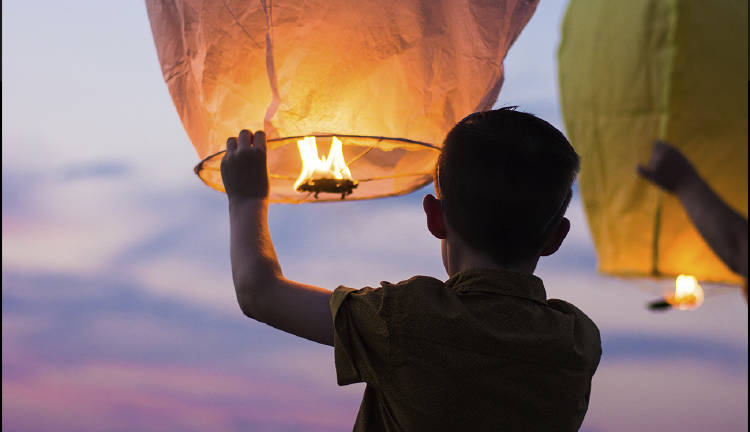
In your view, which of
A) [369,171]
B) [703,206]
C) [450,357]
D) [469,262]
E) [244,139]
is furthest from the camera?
[369,171]

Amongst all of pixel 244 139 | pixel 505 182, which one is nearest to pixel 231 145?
pixel 244 139

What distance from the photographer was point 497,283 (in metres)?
1.07

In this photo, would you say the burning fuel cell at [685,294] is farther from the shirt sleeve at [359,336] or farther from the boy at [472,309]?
the shirt sleeve at [359,336]

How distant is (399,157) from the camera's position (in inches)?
64.0

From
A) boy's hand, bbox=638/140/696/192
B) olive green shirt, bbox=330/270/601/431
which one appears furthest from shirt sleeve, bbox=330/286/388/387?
boy's hand, bbox=638/140/696/192

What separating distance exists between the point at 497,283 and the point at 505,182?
0.15 metres

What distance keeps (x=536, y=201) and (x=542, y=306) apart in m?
0.16

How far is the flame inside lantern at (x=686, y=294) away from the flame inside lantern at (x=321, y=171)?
23.8 inches

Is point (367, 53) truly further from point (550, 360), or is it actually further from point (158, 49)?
point (550, 360)

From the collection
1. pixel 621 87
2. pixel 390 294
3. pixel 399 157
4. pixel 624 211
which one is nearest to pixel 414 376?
pixel 390 294

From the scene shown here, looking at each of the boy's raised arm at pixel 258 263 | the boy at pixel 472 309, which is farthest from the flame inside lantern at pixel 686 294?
the boy's raised arm at pixel 258 263

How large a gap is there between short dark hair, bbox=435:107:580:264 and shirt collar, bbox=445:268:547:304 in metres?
0.03

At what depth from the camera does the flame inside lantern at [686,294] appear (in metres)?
1.01

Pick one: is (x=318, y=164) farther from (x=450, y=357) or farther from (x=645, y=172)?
(x=645, y=172)
